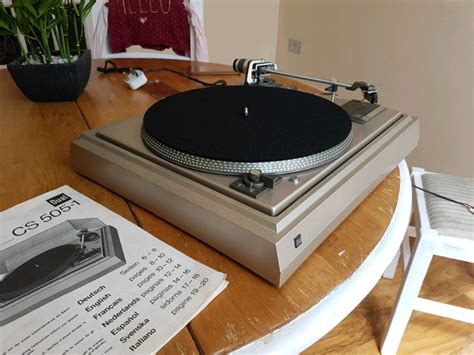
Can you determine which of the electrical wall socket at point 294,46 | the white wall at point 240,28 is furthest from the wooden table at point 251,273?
the electrical wall socket at point 294,46

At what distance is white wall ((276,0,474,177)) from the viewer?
1617mm

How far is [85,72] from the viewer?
98 cm

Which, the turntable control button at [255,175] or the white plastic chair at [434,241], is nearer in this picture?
the turntable control button at [255,175]

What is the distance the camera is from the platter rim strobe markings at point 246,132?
1.52 feet

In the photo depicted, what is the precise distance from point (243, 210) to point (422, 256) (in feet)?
2.66

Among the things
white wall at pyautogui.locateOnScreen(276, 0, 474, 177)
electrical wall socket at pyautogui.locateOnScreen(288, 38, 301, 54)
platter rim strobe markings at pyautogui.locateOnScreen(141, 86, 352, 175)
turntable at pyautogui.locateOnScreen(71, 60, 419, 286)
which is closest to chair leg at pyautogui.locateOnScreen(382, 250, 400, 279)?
white wall at pyautogui.locateOnScreen(276, 0, 474, 177)

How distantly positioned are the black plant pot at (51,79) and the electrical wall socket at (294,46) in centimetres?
197

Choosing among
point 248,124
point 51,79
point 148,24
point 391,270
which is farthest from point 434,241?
point 148,24

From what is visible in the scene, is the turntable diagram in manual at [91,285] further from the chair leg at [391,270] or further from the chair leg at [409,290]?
the chair leg at [391,270]

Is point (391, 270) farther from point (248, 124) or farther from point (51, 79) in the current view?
point (51, 79)

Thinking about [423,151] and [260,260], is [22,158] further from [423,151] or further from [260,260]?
[423,151]

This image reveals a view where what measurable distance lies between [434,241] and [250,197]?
2.59ft

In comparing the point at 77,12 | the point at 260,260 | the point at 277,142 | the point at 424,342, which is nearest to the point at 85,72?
the point at 77,12

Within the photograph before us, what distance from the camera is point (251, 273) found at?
42cm
